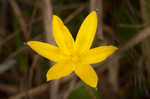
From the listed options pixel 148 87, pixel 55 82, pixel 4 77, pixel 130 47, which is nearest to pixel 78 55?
pixel 55 82

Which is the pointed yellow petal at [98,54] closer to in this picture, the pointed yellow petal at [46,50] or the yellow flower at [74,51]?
the yellow flower at [74,51]

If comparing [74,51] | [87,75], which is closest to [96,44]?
[74,51]

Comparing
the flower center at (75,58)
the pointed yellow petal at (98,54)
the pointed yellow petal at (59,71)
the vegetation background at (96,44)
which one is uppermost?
the pointed yellow petal at (98,54)

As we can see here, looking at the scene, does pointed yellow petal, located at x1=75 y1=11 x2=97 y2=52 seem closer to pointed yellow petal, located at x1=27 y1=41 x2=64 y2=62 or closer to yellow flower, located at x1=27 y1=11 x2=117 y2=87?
yellow flower, located at x1=27 y1=11 x2=117 y2=87

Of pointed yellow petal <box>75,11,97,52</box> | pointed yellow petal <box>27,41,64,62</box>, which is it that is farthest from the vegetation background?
pointed yellow petal <box>27,41,64,62</box>

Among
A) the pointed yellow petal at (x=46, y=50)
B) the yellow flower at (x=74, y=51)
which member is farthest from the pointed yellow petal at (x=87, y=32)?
the pointed yellow petal at (x=46, y=50)

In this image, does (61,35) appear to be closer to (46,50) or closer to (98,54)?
(46,50)

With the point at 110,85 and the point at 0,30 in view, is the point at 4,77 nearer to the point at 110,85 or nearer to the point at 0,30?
the point at 0,30
